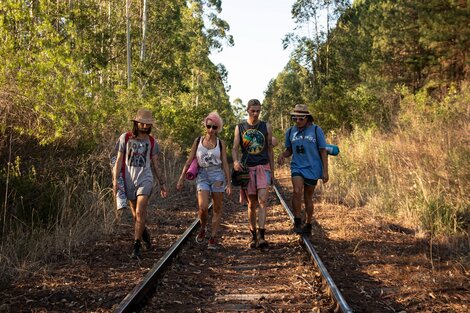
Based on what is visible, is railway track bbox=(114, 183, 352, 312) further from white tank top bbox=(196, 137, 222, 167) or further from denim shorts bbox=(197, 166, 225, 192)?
white tank top bbox=(196, 137, 222, 167)

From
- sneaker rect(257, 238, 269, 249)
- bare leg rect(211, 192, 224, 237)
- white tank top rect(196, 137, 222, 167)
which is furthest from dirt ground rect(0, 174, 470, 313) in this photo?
white tank top rect(196, 137, 222, 167)

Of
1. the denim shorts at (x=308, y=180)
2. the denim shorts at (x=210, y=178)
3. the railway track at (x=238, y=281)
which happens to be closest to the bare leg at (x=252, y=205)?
the railway track at (x=238, y=281)

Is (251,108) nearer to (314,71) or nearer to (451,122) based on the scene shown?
(451,122)

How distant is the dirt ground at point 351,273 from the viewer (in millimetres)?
4891

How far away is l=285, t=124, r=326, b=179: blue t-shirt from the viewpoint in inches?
304

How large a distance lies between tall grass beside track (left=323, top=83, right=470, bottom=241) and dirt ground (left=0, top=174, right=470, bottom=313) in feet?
1.72

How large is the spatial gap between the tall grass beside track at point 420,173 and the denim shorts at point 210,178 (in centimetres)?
337

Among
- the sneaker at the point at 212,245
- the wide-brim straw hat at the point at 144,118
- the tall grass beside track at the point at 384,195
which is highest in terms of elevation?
the wide-brim straw hat at the point at 144,118

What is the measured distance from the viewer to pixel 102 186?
10.9 m

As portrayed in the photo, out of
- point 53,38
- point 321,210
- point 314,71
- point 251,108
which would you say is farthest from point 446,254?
point 314,71

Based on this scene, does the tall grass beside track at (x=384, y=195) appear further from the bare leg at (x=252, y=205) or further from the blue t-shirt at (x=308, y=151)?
the bare leg at (x=252, y=205)

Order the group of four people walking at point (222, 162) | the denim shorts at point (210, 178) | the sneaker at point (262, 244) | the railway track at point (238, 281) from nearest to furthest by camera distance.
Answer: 1. the railway track at point (238, 281)
2. the group of four people walking at point (222, 162)
3. the denim shorts at point (210, 178)
4. the sneaker at point (262, 244)

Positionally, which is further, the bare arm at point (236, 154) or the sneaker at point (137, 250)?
the bare arm at point (236, 154)

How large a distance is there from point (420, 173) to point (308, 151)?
9.62 ft
